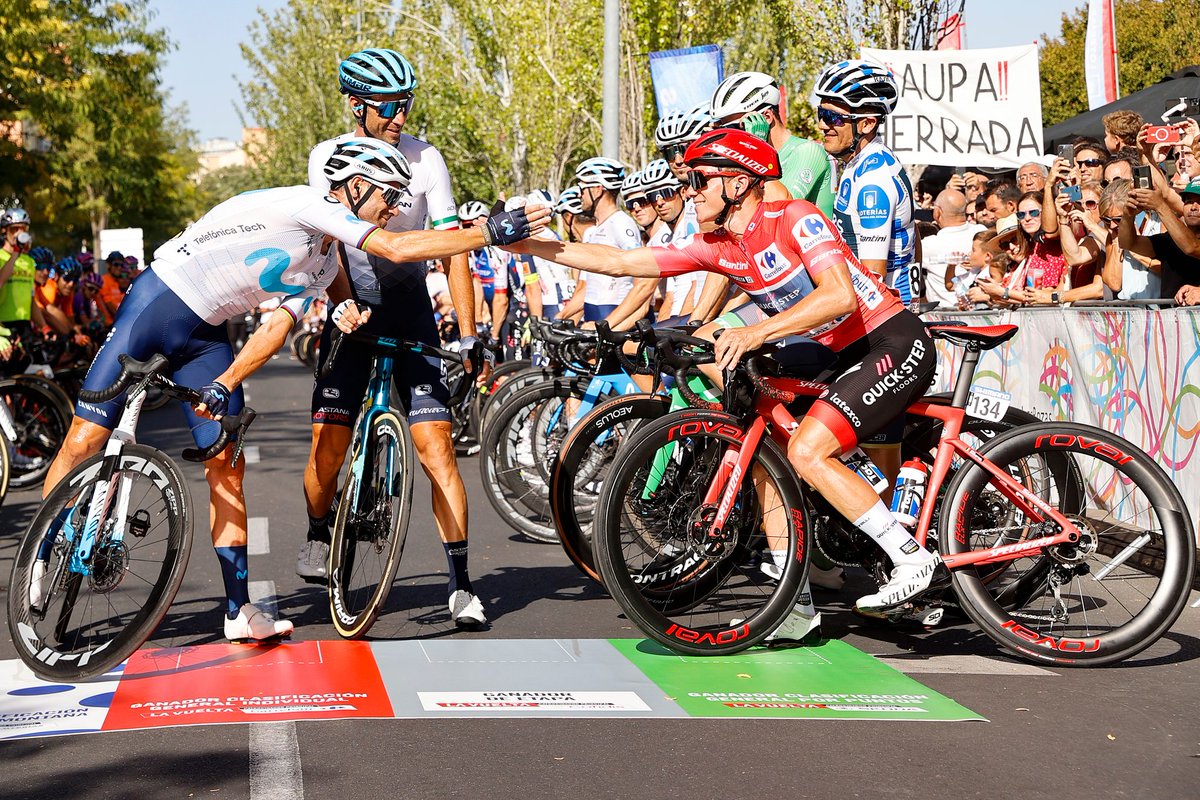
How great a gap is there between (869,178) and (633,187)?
4282mm

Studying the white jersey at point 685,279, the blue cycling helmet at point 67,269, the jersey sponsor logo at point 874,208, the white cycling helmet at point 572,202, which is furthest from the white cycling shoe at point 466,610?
the blue cycling helmet at point 67,269

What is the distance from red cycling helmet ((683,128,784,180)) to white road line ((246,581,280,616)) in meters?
2.89

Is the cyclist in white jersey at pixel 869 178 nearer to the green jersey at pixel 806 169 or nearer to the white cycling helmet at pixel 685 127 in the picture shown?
the green jersey at pixel 806 169

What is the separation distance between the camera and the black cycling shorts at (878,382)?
5.65 metres

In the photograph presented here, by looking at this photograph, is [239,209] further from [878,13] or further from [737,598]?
[878,13]

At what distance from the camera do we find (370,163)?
19.5 ft

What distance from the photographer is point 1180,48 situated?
32.6m

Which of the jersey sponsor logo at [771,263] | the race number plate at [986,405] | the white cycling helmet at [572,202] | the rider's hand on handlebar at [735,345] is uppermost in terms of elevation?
the white cycling helmet at [572,202]

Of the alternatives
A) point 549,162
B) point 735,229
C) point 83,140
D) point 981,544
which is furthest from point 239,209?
point 83,140

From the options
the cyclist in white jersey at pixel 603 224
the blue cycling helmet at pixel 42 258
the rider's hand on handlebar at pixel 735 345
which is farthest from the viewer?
the blue cycling helmet at pixel 42 258

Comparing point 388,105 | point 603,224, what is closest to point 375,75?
point 388,105

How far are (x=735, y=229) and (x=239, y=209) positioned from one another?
1.96 meters

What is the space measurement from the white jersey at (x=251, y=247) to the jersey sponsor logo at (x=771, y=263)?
152 cm

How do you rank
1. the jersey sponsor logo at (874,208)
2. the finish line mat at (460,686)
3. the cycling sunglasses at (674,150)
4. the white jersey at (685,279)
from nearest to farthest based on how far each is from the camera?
the finish line mat at (460,686) < the jersey sponsor logo at (874,208) < the cycling sunglasses at (674,150) < the white jersey at (685,279)
